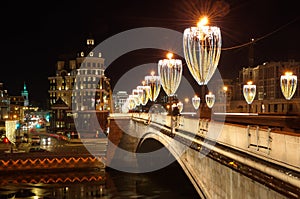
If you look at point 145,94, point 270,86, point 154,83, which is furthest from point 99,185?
point 270,86

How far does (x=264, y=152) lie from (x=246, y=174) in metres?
0.80

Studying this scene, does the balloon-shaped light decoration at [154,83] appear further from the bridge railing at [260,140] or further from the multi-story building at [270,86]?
the multi-story building at [270,86]

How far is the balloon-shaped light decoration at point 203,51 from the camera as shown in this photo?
1717cm

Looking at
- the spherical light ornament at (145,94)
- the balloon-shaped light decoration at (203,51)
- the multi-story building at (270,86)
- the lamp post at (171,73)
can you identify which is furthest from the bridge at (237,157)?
the multi-story building at (270,86)

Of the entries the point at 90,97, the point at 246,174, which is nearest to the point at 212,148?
the point at 246,174

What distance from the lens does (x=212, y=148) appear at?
1427 centimetres

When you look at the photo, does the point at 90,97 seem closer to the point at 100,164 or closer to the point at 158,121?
the point at 100,164

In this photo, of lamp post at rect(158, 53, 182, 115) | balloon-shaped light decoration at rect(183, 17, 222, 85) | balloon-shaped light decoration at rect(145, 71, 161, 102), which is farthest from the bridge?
balloon-shaped light decoration at rect(145, 71, 161, 102)

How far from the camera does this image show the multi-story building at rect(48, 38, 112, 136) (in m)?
117

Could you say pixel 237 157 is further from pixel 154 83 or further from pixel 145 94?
pixel 145 94

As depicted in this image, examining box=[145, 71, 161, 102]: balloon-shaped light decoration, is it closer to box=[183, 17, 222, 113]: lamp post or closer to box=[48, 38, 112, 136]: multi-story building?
box=[183, 17, 222, 113]: lamp post

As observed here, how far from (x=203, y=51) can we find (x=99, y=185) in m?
27.4

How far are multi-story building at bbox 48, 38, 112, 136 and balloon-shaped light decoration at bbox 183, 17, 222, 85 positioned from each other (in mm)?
97106

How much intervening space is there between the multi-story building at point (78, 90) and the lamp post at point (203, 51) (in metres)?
97.1
